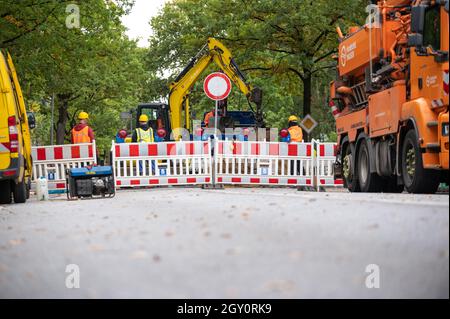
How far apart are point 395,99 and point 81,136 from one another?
10297 millimetres

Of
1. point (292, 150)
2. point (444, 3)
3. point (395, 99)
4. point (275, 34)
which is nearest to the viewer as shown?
point (444, 3)

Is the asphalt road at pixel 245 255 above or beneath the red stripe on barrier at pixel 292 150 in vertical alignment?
beneath

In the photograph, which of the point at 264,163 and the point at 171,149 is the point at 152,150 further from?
the point at 264,163

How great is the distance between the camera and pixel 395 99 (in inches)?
714

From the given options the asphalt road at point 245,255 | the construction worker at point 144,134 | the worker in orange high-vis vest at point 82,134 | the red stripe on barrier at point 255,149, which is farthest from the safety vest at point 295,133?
the asphalt road at point 245,255

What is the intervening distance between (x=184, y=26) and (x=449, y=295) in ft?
125

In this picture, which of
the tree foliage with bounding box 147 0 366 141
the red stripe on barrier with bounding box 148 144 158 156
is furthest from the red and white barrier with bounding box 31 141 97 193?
the tree foliage with bounding box 147 0 366 141

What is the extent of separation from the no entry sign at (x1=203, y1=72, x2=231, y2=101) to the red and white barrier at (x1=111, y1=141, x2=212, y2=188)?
51.5 inches

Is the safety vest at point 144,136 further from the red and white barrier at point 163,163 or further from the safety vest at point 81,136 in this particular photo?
the safety vest at point 81,136

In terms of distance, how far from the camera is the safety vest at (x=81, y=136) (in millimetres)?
25953

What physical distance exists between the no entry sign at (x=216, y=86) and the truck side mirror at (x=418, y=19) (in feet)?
34.4

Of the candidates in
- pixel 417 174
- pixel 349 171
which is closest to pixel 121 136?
pixel 349 171

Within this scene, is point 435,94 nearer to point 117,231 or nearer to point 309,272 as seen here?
point 117,231

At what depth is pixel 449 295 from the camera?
585 centimetres
